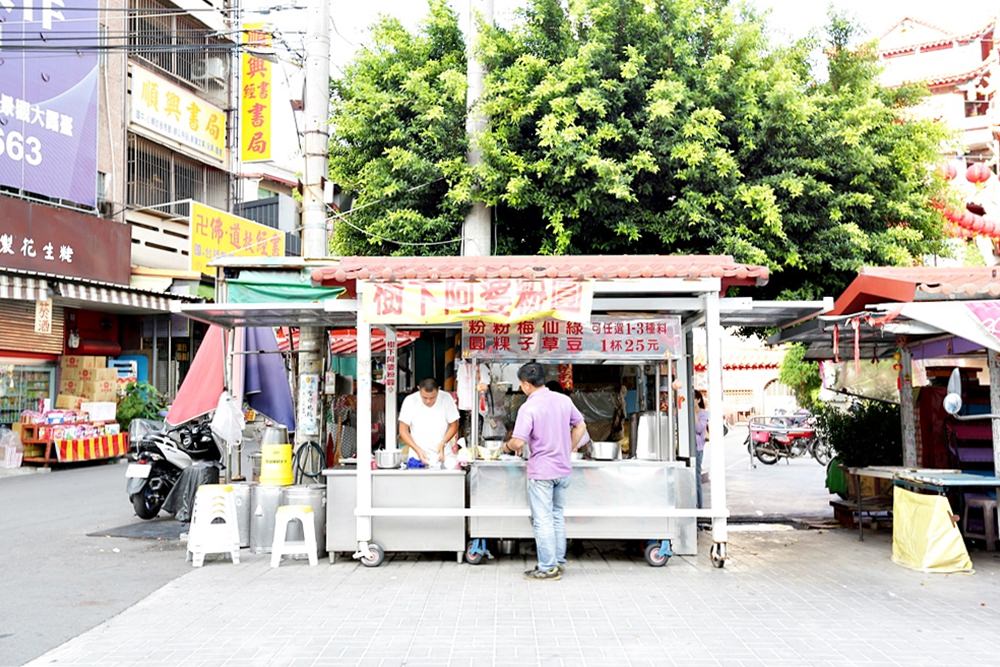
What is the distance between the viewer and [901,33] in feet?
117

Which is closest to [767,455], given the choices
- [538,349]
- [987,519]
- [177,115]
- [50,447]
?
[987,519]

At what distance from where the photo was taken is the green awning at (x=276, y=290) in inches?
355

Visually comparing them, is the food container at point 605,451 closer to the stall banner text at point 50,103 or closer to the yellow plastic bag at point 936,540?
the yellow plastic bag at point 936,540

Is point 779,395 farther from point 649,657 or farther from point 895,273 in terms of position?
point 649,657

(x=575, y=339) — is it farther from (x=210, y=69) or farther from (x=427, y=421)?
(x=210, y=69)

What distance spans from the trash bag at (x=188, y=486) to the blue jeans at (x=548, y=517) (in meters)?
4.48

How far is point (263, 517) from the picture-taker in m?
7.84

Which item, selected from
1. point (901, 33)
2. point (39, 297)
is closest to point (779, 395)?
point (901, 33)

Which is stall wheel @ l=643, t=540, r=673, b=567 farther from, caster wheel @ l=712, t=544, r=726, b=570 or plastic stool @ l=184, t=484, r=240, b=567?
plastic stool @ l=184, t=484, r=240, b=567

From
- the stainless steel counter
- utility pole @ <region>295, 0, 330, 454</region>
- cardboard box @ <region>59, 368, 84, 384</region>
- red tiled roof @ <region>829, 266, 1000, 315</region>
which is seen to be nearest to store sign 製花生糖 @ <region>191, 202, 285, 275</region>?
cardboard box @ <region>59, 368, 84, 384</region>

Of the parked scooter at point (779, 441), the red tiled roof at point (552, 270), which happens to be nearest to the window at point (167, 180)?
the red tiled roof at point (552, 270)

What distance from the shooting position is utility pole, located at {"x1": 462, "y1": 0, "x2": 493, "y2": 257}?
10.5 m

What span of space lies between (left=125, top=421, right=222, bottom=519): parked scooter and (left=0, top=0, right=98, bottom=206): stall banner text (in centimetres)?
798

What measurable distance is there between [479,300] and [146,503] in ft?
18.7
